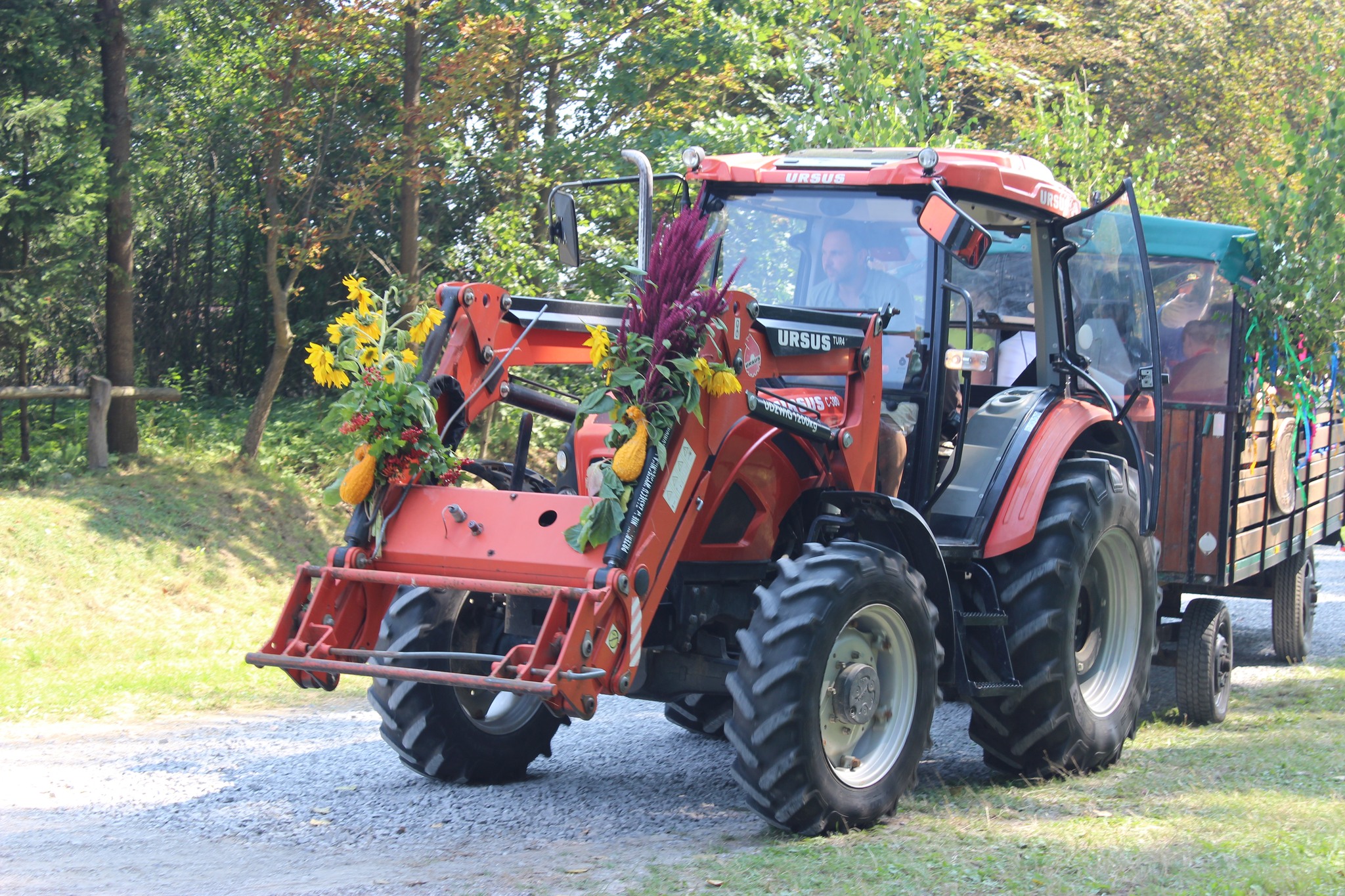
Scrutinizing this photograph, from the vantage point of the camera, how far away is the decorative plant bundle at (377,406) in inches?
210

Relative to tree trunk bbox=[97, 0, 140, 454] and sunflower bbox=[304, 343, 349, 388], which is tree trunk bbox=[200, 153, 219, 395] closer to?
tree trunk bbox=[97, 0, 140, 454]

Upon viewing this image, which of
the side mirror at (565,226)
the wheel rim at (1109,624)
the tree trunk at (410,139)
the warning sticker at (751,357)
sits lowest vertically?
the wheel rim at (1109,624)

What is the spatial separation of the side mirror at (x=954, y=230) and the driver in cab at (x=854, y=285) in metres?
0.86

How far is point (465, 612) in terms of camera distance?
5.87 meters

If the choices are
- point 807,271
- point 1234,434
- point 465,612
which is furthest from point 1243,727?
point 465,612

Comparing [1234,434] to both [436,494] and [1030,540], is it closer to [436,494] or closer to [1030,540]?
[1030,540]

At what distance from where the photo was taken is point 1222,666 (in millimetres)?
7922

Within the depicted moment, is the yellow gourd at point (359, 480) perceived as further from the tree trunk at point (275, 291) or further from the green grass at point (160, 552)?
the tree trunk at point (275, 291)

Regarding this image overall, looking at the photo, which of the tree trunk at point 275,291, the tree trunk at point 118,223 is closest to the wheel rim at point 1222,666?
the tree trunk at point 275,291

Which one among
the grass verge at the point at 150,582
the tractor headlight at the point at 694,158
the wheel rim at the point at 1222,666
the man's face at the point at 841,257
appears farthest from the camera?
the grass verge at the point at 150,582

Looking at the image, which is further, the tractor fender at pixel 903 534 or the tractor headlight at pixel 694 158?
the tractor headlight at pixel 694 158

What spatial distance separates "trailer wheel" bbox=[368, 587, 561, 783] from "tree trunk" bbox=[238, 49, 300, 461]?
10.2 metres

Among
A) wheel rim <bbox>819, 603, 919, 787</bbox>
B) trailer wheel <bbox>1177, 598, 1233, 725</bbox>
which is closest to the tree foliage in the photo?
trailer wheel <bbox>1177, 598, 1233, 725</bbox>

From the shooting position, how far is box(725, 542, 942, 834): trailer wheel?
4.85 metres
